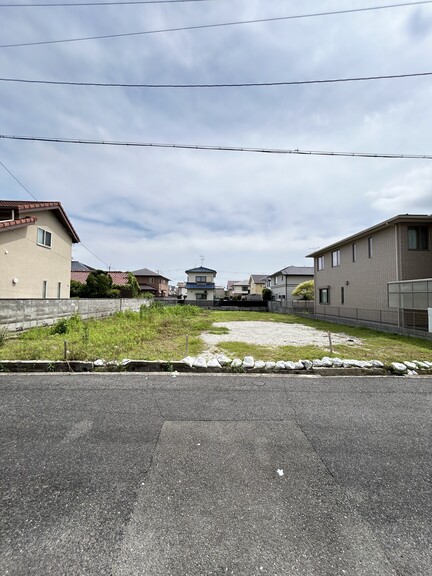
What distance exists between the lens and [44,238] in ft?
46.0

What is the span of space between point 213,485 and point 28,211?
14872 mm

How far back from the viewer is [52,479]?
211 centimetres

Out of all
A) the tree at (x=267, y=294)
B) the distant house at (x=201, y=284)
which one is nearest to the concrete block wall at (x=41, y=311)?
the distant house at (x=201, y=284)

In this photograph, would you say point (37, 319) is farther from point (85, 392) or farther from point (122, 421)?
point (122, 421)

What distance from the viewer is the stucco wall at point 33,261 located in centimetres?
1121

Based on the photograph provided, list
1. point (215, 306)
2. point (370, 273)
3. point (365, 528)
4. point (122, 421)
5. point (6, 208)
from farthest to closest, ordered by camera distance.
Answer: point (215, 306) → point (370, 273) → point (6, 208) → point (122, 421) → point (365, 528)

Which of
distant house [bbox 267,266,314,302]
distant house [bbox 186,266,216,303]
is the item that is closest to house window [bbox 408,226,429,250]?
distant house [bbox 267,266,314,302]

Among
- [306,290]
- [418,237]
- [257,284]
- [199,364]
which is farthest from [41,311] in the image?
[257,284]

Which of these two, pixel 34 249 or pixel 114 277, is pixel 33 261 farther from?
pixel 114 277

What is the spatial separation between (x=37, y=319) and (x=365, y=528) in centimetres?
1033

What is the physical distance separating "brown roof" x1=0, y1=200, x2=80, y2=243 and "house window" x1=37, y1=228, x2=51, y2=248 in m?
0.91

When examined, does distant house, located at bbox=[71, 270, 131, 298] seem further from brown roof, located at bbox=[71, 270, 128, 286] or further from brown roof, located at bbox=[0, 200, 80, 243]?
brown roof, located at bbox=[0, 200, 80, 243]

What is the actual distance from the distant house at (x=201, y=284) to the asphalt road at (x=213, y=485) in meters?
33.8

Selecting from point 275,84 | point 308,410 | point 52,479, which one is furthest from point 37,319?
point 275,84
